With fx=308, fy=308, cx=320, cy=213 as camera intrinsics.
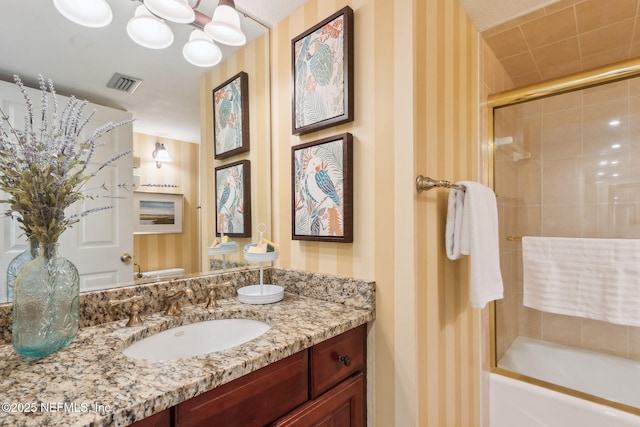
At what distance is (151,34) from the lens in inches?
42.1

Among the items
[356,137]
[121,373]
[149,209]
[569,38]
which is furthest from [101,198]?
[569,38]

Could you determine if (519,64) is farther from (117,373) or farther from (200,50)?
(117,373)

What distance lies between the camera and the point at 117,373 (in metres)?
0.61

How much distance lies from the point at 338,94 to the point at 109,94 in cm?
75

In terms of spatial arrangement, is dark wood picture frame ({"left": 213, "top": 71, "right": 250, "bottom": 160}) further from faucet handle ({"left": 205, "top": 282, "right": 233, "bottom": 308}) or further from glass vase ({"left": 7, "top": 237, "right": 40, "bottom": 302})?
glass vase ({"left": 7, "top": 237, "right": 40, "bottom": 302})

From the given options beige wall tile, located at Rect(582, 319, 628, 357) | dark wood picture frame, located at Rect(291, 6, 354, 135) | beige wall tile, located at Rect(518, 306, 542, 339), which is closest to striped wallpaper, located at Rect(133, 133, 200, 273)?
dark wood picture frame, located at Rect(291, 6, 354, 135)

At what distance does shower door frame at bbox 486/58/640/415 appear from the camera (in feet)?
4.45

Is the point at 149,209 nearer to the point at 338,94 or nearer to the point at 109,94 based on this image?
the point at 109,94

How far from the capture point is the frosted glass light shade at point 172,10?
100cm

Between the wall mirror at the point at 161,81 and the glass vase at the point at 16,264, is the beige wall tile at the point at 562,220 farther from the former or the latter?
the glass vase at the point at 16,264

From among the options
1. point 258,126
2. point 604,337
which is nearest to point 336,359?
point 258,126

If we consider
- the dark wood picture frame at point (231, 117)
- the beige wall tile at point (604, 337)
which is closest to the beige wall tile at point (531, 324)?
the beige wall tile at point (604, 337)

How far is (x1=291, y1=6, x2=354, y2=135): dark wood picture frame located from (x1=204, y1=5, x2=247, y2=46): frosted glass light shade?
238 millimetres

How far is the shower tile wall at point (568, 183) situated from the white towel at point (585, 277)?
10.0 inches
